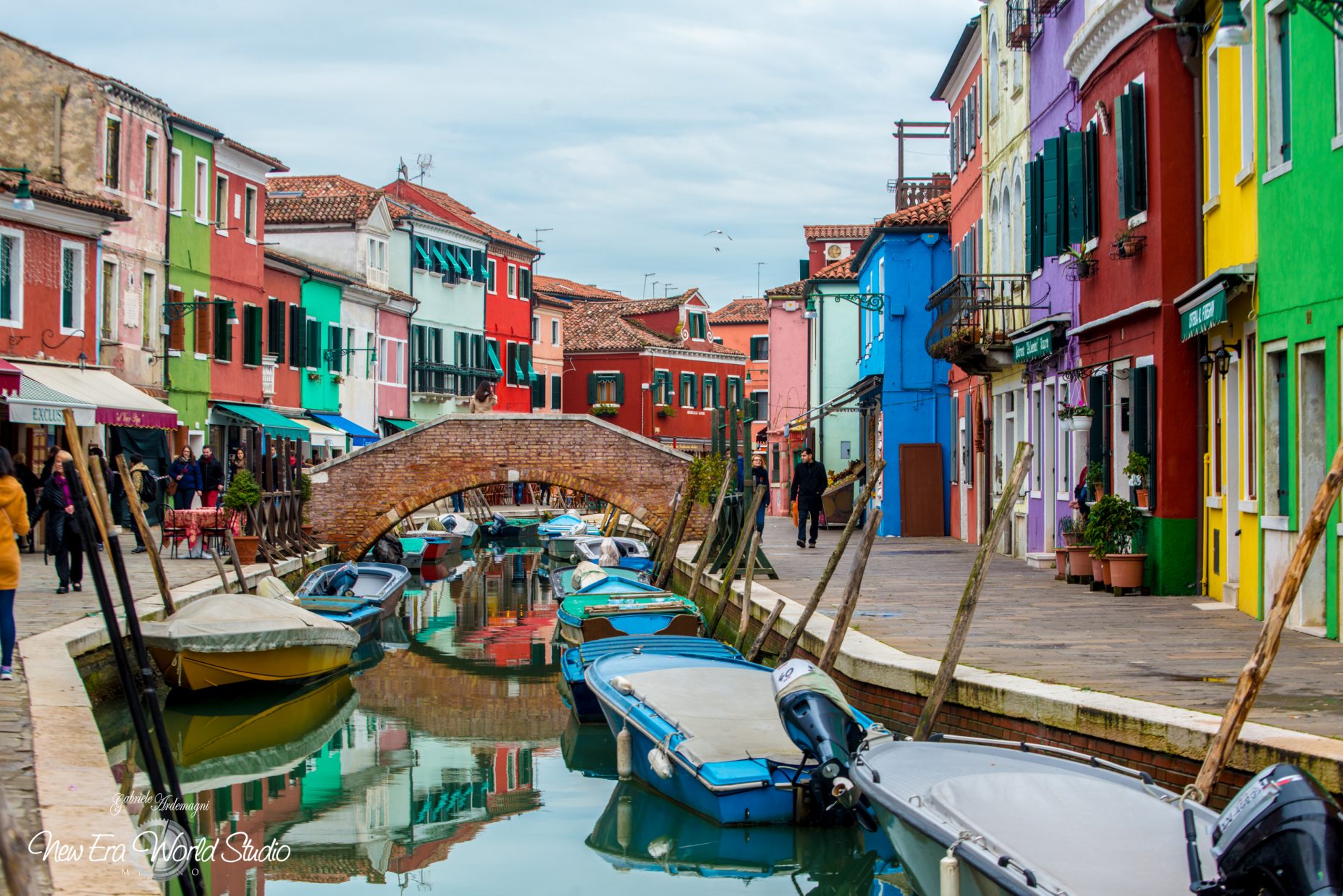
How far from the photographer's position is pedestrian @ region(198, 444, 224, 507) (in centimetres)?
2370

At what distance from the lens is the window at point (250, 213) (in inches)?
1289

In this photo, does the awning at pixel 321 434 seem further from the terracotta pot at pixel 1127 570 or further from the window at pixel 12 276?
the terracotta pot at pixel 1127 570

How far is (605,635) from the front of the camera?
16297 millimetres

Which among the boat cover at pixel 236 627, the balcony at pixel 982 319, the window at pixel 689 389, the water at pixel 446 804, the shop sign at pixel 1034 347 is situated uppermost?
the window at pixel 689 389

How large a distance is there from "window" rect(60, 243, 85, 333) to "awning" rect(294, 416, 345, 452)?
11104 millimetres

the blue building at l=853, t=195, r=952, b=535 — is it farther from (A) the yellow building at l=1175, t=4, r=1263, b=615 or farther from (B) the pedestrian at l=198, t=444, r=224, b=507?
(A) the yellow building at l=1175, t=4, r=1263, b=615

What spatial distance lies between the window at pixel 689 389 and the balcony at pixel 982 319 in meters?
39.0

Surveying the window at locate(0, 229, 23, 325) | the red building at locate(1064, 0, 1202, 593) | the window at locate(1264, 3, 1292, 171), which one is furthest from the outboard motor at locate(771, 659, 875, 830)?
the window at locate(0, 229, 23, 325)

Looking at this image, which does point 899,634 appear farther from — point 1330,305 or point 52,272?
point 52,272

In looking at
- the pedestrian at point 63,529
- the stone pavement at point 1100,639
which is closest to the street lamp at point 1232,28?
the stone pavement at point 1100,639

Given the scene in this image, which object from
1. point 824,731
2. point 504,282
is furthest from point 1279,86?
point 504,282

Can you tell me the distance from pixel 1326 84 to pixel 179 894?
9.02 m

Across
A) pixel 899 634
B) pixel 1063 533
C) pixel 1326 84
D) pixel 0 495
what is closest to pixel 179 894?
pixel 0 495

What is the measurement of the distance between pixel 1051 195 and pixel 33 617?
11192 mm
